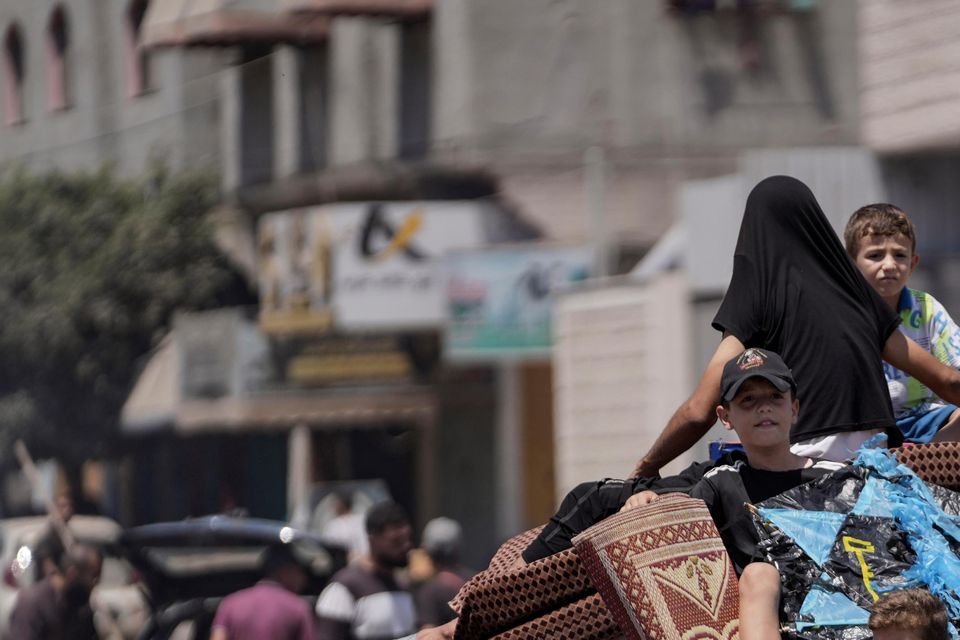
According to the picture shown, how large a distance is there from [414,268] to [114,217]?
8.51 m

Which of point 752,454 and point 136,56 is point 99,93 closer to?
point 136,56

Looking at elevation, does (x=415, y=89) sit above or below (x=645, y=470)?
above

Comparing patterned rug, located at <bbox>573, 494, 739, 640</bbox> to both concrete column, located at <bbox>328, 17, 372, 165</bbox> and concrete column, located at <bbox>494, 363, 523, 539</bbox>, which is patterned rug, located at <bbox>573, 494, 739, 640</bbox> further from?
concrete column, located at <bbox>328, 17, 372, 165</bbox>

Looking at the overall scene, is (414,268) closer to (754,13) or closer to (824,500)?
(754,13)

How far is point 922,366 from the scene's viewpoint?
4.89 m

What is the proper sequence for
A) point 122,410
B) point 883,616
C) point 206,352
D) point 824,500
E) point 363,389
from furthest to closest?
1. point 122,410
2. point 206,352
3. point 363,389
4. point 824,500
5. point 883,616

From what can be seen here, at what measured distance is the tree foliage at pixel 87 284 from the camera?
3172 cm

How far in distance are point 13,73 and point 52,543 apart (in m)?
25.4

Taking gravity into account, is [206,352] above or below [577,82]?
A: below

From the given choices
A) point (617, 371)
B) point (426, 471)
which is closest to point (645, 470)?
point (617, 371)

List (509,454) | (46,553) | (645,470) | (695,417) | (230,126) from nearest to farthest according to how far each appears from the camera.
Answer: (695,417) → (645,470) → (46,553) → (509,454) → (230,126)

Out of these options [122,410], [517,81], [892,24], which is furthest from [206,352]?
[892,24]

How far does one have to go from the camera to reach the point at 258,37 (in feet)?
96.3

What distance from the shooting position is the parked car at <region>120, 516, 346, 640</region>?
12.0 metres
